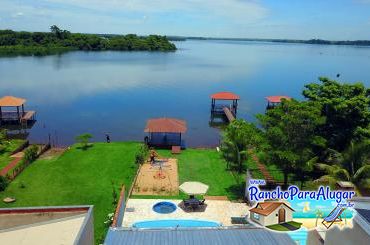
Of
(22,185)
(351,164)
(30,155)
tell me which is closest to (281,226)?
(351,164)

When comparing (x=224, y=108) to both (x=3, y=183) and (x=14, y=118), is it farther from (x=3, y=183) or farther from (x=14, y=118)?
(x=3, y=183)

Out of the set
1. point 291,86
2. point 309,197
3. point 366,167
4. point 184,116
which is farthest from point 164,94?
point 309,197

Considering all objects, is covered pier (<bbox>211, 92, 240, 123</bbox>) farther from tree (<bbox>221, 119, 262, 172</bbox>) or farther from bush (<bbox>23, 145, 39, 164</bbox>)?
bush (<bbox>23, 145, 39, 164</bbox>)

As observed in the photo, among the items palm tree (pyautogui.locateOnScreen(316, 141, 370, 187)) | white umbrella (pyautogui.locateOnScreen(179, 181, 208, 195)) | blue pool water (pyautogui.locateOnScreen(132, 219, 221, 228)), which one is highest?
palm tree (pyautogui.locateOnScreen(316, 141, 370, 187))

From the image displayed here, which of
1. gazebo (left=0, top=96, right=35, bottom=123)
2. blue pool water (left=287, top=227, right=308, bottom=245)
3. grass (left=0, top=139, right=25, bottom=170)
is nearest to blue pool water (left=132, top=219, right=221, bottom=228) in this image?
blue pool water (left=287, top=227, right=308, bottom=245)

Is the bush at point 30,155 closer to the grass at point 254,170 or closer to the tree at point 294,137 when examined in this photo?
the grass at point 254,170

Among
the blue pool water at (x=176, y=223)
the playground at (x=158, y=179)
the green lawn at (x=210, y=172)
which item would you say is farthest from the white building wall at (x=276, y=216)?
the playground at (x=158, y=179)

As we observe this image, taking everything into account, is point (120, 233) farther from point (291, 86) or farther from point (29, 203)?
point (291, 86)
